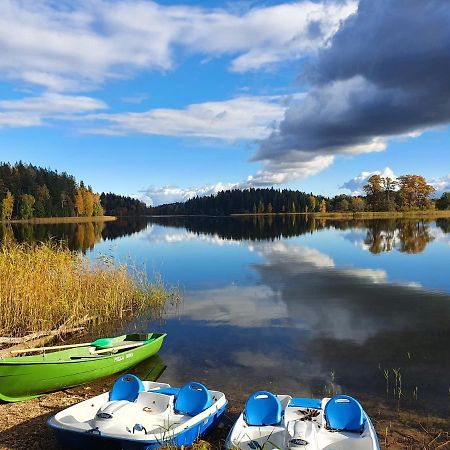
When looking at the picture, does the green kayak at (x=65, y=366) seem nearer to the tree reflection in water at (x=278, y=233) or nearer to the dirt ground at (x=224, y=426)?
the dirt ground at (x=224, y=426)

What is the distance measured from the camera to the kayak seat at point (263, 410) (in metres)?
8.60

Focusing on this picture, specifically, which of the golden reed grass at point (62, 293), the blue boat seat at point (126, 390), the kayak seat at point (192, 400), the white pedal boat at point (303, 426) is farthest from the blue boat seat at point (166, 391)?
the golden reed grass at point (62, 293)

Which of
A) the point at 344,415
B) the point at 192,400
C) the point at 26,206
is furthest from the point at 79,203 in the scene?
the point at 344,415

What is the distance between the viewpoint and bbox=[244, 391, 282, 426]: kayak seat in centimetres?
860

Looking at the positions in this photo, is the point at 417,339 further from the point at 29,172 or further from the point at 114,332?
the point at 29,172

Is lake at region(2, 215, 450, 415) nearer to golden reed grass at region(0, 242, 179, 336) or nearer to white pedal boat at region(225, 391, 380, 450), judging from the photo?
golden reed grass at region(0, 242, 179, 336)

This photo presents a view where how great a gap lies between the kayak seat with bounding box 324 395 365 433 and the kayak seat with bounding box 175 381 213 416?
2.49 metres

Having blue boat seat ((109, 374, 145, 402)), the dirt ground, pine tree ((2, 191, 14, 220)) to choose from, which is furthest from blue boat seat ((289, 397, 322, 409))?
pine tree ((2, 191, 14, 220))

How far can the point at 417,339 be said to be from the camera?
16.3 metres

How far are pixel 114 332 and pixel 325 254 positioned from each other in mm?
30788

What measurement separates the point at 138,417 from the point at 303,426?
335 cm

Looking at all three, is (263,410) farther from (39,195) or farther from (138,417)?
(39,195)

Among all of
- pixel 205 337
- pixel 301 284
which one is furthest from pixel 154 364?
pixel 301 284

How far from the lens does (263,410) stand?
8750 millimetres
